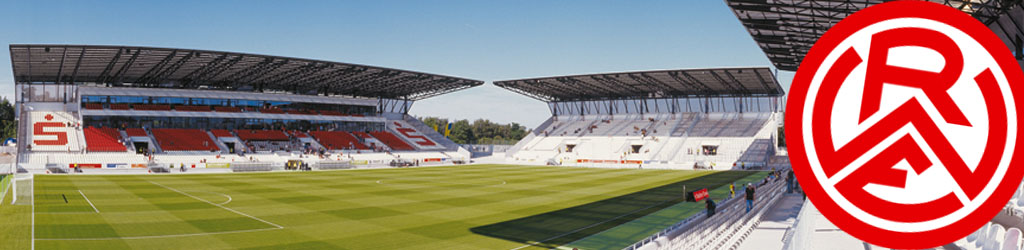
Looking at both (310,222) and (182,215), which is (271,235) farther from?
(182,215)

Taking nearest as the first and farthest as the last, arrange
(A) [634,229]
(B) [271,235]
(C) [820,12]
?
1. (B) [271,235]
2. (A) [634,229]
3. (C) [820,12]

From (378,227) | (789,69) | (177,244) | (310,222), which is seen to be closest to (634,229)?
(378,227)

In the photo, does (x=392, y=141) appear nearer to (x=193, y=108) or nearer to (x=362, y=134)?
(x=362, y=134)

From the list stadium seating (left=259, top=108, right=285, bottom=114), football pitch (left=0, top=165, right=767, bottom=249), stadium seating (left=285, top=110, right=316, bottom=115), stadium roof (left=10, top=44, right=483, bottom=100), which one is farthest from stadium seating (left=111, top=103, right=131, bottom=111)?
football pitch (left=0, top=165, right=767, bottom=249)

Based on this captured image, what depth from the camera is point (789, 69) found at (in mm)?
55844

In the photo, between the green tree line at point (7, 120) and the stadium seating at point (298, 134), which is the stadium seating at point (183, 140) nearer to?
the stadium seating at point (298, 134)

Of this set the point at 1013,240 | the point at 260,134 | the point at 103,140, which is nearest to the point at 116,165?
the point at 103,140

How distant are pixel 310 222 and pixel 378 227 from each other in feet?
10.4

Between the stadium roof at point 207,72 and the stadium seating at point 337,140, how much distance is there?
23.8 feet

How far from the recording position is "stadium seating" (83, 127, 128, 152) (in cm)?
5975

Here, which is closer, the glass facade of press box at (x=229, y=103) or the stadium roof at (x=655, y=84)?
the glass facade of press box at (x=229, y=103)

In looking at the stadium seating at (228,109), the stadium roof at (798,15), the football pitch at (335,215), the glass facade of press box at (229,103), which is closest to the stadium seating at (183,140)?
the glass facade of press box at (229,103)

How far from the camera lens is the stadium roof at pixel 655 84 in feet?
245

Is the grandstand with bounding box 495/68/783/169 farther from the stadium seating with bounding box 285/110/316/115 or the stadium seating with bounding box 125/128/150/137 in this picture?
the stadium seating with bounding box 125/128/150/137
